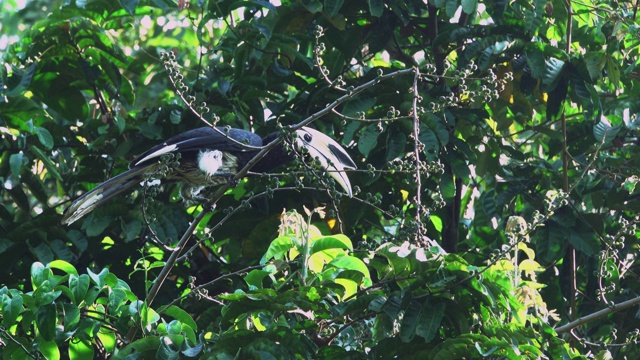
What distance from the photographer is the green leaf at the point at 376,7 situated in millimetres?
4188

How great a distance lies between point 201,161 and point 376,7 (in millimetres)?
1001

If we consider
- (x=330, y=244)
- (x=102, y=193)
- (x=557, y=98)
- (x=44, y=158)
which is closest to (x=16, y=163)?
(x=44, y=158)

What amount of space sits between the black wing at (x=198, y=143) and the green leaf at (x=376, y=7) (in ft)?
2.33

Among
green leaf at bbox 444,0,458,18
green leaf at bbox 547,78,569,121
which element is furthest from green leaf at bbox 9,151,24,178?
green leaf at bbox 547,78,569,121

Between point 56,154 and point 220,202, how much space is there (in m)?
0.85

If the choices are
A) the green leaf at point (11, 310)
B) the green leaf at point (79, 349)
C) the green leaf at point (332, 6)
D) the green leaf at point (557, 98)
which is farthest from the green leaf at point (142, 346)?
the green leaf at point (557, 98)

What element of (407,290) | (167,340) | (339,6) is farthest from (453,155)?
(167,340)

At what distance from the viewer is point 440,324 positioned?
9.49 feet

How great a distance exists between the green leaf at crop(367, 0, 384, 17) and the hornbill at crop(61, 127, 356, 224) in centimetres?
55

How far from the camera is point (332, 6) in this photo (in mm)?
4223

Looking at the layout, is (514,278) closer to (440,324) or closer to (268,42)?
(440,324)

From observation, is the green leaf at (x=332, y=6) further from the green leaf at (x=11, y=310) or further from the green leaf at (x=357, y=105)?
the green leaf at (x=11, y=310)

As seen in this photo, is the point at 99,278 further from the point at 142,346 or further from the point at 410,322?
the point at 410,322

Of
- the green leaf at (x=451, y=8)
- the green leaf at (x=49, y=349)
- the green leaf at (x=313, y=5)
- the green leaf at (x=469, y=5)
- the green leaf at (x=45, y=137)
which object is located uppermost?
the green leaf at (x=469, y=5)
